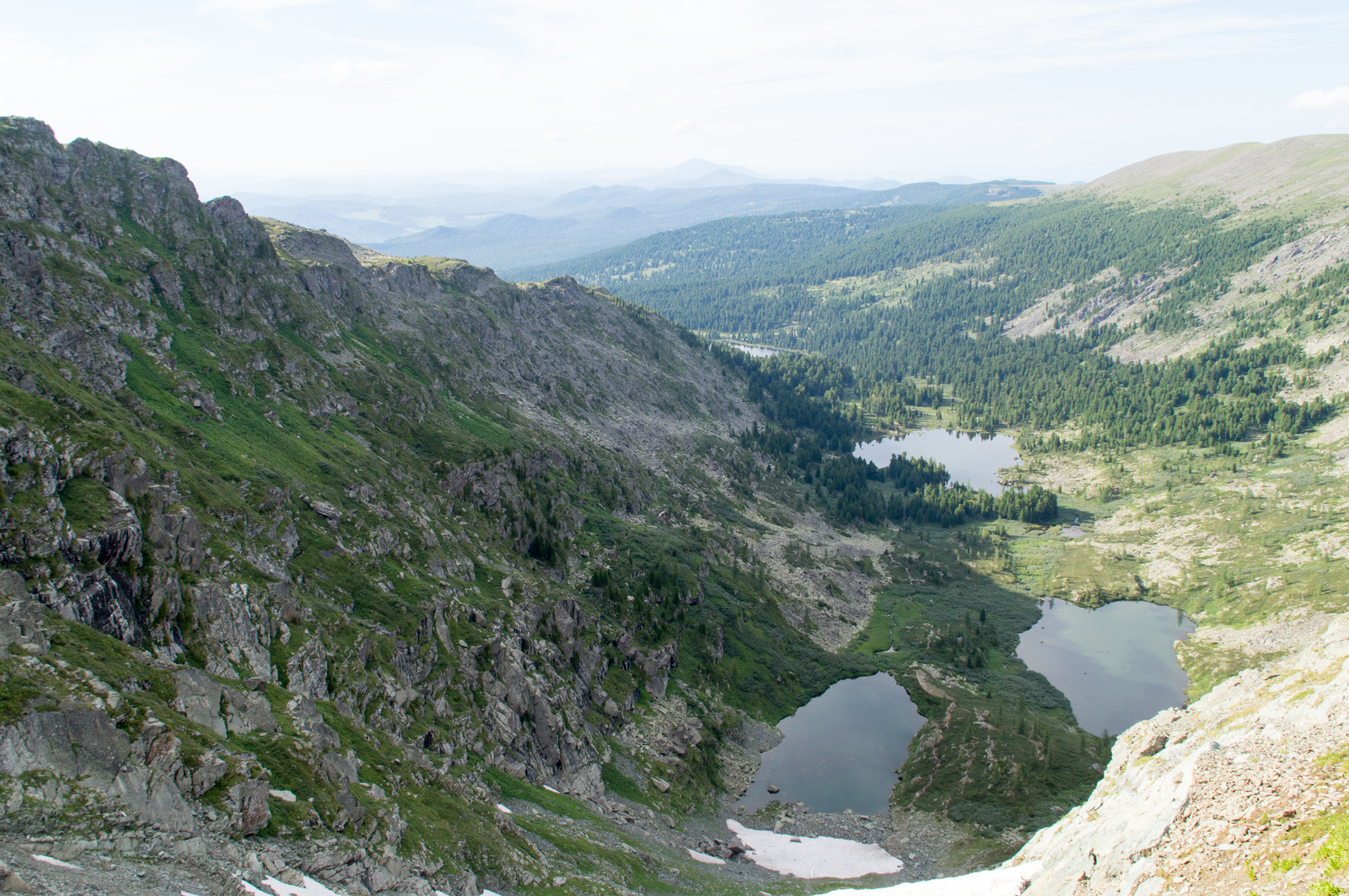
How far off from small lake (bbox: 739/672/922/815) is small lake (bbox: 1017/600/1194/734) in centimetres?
2837

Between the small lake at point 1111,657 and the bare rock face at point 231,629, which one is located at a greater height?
the bare rock face at point 231,629

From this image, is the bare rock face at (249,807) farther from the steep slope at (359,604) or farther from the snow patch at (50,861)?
the snow patch at (50,861)

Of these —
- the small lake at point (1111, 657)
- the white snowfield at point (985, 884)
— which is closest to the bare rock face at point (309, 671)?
the white snowfield at point (985, 884)

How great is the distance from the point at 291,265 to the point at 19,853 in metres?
113

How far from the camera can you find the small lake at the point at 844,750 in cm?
8288

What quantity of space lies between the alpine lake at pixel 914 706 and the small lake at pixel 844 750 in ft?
0.38

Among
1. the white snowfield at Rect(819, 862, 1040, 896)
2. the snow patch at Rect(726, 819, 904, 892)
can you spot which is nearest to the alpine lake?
the snow patch at Rect(726, 819, 904, 892)

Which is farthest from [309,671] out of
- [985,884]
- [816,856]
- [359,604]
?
[816,856]

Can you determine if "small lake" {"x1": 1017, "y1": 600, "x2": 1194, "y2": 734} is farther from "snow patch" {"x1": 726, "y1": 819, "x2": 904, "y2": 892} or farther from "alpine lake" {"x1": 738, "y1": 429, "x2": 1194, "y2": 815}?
"snow patch" {"x1": 726, "y1": 819, "x2": 904, "y2": 892}

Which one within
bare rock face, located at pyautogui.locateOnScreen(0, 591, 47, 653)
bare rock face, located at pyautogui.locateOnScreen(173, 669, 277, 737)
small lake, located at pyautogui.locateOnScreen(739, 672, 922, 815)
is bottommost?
small lake, located at pyautogui.locateOnScreen(739, 672, 922, 815)

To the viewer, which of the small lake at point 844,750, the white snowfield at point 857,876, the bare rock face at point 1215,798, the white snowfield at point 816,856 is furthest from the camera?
the small lake at point 844,750

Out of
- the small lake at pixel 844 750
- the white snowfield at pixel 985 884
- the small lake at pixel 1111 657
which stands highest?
the white snowfield at pixel 985 884

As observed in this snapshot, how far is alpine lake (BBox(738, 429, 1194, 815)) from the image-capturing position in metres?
85.4

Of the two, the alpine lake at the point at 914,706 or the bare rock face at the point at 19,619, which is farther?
the alpine lake at the point at 914,706
